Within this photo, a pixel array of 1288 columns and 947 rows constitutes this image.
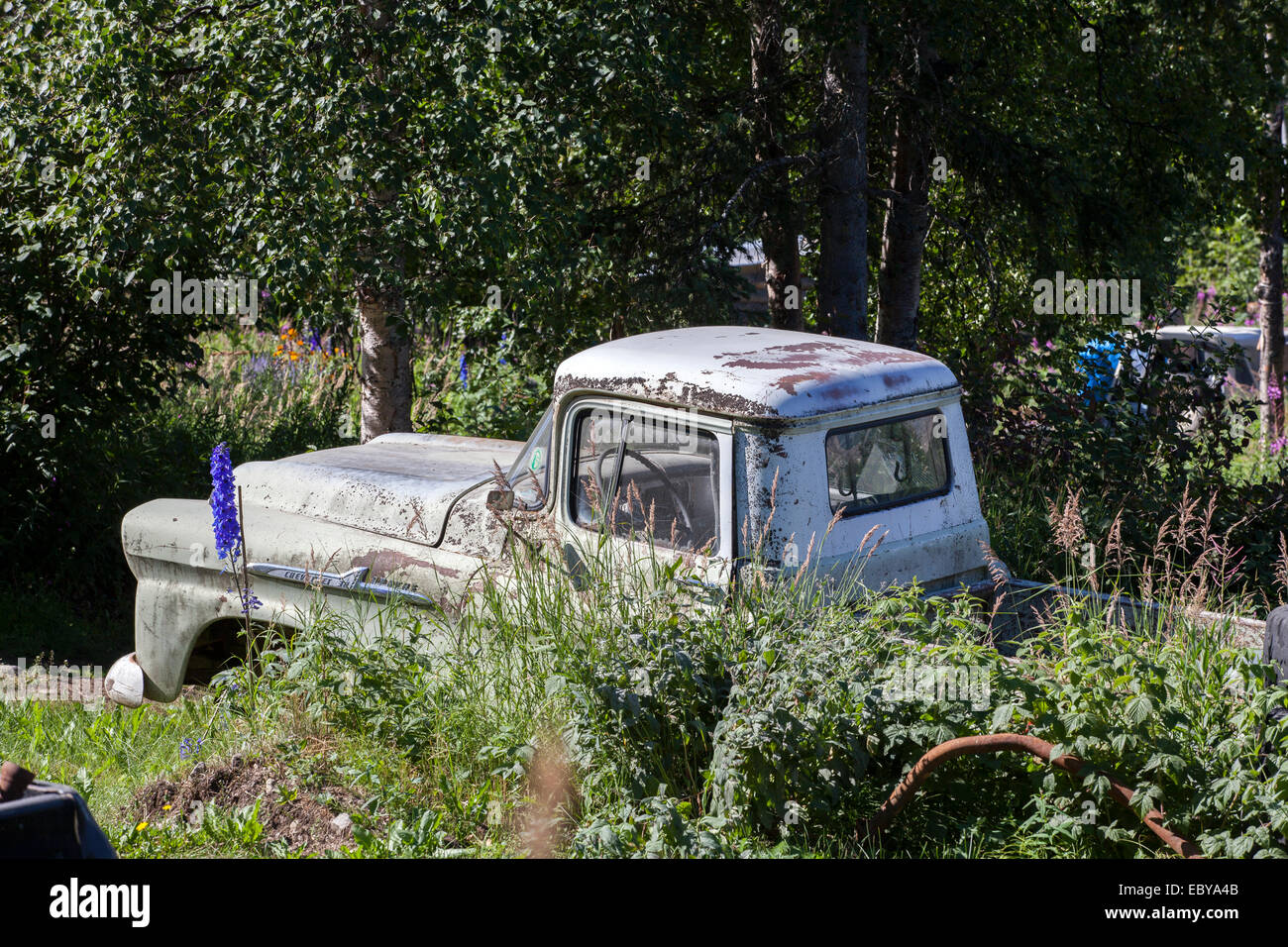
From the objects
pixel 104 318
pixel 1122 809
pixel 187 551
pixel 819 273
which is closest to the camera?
pixel 1122 809

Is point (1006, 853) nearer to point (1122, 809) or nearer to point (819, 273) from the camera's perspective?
point (1122, 809)

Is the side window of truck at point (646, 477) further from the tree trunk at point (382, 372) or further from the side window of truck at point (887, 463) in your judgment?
the tree trunk at point (382, 372)

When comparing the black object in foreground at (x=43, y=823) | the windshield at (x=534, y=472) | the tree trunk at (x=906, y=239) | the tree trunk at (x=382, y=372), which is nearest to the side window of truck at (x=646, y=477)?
the windshield at (x=534, y=472)

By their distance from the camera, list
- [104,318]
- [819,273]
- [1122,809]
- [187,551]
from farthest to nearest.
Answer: [819,273] < [104,318] < [187,551] < [1122,809]

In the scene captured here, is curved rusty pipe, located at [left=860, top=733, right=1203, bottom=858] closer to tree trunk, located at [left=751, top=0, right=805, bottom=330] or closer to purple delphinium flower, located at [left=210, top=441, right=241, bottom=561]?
purple delphinium flower, located at [left=210, top=441, right=241, bottom=561]

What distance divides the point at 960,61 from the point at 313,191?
4534mm

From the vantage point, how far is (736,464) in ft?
13.1

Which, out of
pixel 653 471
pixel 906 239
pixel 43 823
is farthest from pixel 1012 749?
pixel 906 239

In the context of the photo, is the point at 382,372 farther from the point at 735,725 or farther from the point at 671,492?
the point at 735,725

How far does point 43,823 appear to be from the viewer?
2650 millimetres

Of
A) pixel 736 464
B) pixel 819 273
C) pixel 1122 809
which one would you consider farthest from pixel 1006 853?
pixel 819 273

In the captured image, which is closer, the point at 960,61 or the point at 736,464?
the point at 736,464

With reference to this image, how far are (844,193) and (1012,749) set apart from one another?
20.6ft

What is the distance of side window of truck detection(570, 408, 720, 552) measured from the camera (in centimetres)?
417
